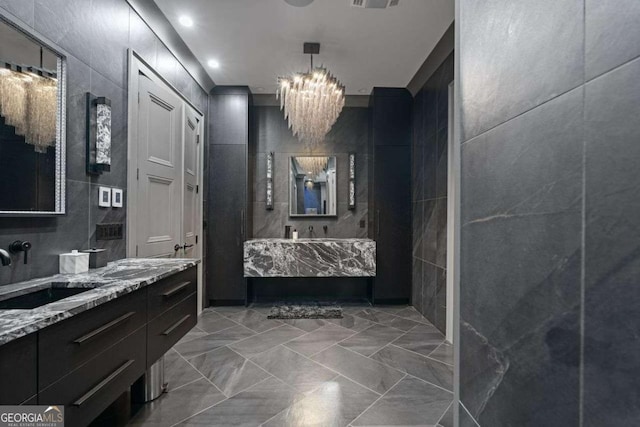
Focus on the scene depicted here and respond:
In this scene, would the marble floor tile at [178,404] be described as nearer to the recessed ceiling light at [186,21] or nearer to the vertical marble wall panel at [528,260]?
the vertical marble wall panel at [528,260]

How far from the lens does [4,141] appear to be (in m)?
1.42

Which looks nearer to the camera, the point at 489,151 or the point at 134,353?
the point at 489,151

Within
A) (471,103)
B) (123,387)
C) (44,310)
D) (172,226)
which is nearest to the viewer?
(471,103)

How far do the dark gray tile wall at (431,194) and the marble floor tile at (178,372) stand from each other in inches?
98.2

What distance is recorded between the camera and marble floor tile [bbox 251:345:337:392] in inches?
91.4

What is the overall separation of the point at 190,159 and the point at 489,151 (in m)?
3.43

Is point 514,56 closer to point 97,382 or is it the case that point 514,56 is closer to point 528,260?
point 528,260

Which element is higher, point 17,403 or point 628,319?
point 628,319

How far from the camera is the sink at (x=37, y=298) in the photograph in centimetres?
134

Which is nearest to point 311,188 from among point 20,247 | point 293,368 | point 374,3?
point 374,3

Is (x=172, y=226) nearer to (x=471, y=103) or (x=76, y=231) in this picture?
(x=76, y=231)

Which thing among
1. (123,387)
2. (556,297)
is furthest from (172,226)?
(556,297)

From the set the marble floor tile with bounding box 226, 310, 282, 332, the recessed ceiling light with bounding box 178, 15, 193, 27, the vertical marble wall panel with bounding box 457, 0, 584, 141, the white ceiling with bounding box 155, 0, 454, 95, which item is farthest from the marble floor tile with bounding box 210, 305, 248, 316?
the vertical marble wall panel with bounding box 457, 0, 584, 141

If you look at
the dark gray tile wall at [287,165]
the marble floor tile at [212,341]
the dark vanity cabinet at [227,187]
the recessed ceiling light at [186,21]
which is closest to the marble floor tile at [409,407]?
the marble floor tile at [212,341]
